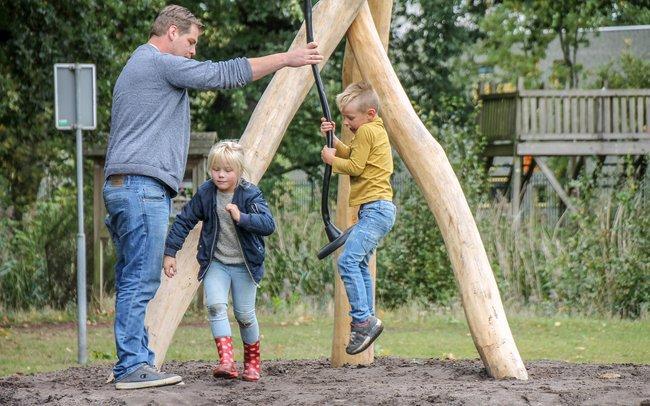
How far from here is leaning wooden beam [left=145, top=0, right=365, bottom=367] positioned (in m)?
6.89

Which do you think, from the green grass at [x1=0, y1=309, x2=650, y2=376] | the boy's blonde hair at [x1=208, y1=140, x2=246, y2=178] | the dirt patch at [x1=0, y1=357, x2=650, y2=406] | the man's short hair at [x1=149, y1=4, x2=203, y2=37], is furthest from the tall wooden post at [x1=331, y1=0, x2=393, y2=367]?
the man's short hair at [x1=149, y1=4, x2=203, y2=37]

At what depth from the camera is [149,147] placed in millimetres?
6230

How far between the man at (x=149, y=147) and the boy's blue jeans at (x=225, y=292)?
13.9 inches

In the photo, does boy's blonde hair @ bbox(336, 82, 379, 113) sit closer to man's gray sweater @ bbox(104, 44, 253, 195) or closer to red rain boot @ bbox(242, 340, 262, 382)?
man's gray sweater @ bbox(104, 44, 253, 195)

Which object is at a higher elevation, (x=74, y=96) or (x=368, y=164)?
(x=74, y=96)

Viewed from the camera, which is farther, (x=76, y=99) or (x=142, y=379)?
(x=76, y=99)

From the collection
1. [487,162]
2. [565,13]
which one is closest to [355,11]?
[487,162]

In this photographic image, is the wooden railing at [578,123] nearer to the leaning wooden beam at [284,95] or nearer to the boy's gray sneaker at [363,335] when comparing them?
the leaning wooden beam at [284,95]

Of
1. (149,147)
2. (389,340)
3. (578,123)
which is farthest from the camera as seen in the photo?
→ (578,123)

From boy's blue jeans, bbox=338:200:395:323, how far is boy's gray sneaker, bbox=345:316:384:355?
38mm

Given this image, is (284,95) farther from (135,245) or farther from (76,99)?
(76,99)

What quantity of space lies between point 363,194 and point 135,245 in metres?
1.34

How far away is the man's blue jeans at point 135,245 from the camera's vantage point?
20.4ft

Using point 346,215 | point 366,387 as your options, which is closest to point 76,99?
point 346,215
